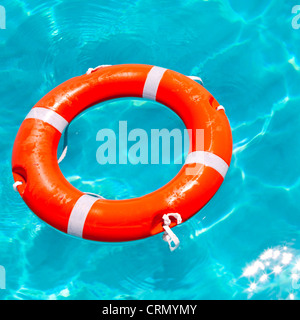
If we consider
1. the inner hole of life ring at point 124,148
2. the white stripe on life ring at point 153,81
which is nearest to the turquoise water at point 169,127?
the inner hole of life ring at point 124,148

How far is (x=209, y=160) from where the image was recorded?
11.4 ft

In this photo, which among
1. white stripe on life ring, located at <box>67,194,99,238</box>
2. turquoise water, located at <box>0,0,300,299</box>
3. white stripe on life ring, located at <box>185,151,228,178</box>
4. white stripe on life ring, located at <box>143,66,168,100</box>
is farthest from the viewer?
white stripe on life ring, located at <box>143,66,168,100</box>

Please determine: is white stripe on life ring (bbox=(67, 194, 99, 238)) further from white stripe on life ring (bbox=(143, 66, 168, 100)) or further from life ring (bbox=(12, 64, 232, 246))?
white stripe on life ring (bbox=(143, 66, 168, 100))

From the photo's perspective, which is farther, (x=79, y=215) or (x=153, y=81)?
(x=153, y=81)

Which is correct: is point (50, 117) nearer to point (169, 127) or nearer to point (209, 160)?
point (169, 127)

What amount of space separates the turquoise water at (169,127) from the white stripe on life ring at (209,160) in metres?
0.32

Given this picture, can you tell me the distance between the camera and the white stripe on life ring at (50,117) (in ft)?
12.0

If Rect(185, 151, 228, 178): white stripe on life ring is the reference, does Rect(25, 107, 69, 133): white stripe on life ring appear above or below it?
above

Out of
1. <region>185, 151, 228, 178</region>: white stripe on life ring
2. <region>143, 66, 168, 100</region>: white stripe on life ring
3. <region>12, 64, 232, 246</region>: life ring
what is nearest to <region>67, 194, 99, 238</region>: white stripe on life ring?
<region>12, 64, 232, 246</region>: life ring

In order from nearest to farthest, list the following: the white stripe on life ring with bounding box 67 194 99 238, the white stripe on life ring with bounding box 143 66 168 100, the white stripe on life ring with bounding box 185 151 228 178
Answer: the white stripe on life ring with bounding box 67 194 99 238 < the white stripe on life ring with bounding box 185 151 228 178 < the white stripe on life ring with bounding box 143 66 168 100

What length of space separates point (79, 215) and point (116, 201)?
0.90 ft

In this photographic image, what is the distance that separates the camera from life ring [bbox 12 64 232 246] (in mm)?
3348

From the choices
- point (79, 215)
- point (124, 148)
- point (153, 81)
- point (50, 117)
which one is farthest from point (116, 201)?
point (153, 81)

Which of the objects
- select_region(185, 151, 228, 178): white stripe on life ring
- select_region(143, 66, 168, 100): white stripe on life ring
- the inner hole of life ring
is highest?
select_region(143, 66, 168, 100): white stripe on life ring
